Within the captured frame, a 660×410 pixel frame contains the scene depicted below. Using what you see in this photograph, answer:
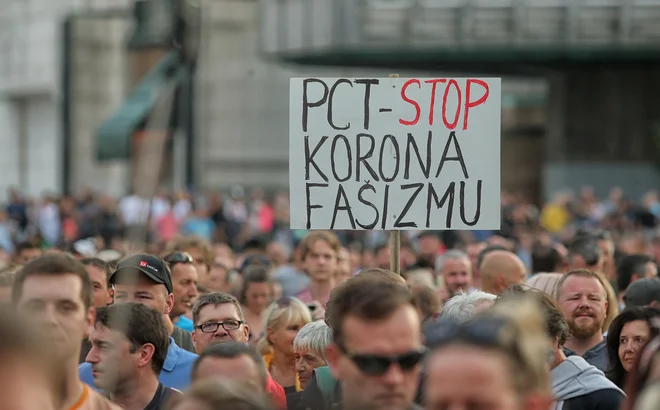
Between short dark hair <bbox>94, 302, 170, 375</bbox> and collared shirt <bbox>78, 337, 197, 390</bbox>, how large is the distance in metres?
0.54

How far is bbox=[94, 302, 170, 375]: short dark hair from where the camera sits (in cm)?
616

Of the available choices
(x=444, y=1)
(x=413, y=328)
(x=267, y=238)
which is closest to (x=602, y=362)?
(x=413, y=328)

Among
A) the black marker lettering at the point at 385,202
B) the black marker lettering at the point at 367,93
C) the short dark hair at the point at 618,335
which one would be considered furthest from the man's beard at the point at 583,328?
the black marker lettering at the point at 367,93

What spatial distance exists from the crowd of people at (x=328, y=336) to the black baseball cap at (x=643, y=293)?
0.5 inches

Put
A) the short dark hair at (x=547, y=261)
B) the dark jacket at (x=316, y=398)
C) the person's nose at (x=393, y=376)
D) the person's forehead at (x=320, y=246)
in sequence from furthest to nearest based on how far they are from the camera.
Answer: the short dark hair at (x=547, y=261)
the person's forehead at (x=320, y=246)
the dark jacket at (x=316, y=398)
the person's nose at (x=393, y=376)

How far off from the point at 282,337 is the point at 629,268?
10.3 feet

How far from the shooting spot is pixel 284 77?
4094 centimetres

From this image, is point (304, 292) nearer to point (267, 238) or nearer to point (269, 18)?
point (267, 238)

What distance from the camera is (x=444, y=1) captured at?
3291 centimetres

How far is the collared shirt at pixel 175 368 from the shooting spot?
271 inches

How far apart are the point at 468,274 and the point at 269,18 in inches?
1037

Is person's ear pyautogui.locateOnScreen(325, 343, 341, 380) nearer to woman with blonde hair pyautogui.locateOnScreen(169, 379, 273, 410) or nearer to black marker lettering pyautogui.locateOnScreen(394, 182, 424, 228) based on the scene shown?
woman with blonde hair pyautogui.locateOnScreen(169, 379, 273, 410)

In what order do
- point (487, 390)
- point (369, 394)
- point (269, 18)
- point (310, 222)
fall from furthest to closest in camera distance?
1. point (269, 18)
2. point (310, 222)
3. point (369, 394)
4. point (487, 390)

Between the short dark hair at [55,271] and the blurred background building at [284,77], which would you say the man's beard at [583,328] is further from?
the blurred background building at [284,77]
